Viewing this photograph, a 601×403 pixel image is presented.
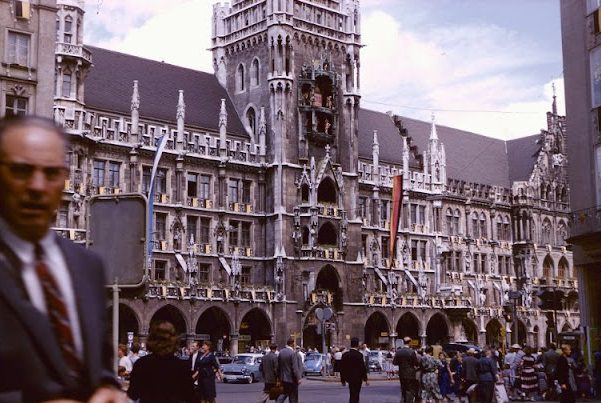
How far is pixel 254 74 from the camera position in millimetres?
57969

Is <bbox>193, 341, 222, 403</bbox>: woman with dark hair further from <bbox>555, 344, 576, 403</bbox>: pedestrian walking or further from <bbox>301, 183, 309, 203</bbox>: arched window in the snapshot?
<bbox>301, 183, 309, 203</bbox>: arched window

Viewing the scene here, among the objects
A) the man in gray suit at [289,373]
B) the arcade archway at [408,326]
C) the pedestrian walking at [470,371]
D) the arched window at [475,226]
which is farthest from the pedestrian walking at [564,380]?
the arched window at [475,226]

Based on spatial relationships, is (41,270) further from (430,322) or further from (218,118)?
(430,322)

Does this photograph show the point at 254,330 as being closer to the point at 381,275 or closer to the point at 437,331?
the point at 381,275

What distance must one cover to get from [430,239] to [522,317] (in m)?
10.6

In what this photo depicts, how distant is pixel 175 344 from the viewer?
7.88 metres

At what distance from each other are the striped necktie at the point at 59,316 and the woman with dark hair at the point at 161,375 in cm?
546

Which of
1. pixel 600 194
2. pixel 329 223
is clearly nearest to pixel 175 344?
pixel 600 194

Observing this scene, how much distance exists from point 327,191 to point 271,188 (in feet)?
12.8

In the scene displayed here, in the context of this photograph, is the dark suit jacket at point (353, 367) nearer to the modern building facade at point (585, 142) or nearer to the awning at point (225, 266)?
the modern building facade at point (585, 142)

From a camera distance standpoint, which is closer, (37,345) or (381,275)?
(37,345)

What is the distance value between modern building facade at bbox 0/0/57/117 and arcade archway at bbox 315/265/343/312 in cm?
2586

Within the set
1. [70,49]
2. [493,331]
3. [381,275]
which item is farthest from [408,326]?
[70,49]

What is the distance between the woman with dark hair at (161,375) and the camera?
25.6 feet
